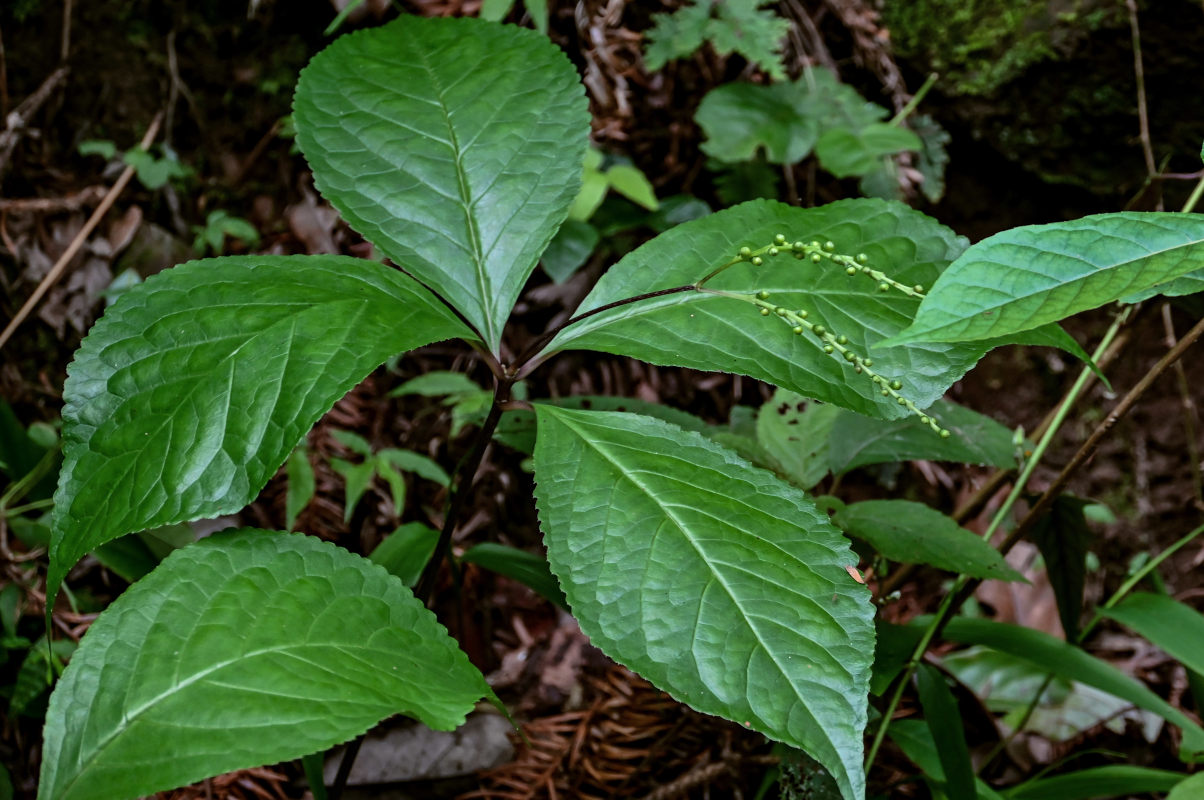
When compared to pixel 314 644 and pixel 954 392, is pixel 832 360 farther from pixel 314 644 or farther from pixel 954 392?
pixel 954 392

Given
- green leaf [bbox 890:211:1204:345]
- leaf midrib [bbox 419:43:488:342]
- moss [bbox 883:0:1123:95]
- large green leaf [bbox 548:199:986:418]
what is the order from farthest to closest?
moss [bbox 883:0:1123:95], leaf midrib [bbox 419:43:488:342], large green leaf [bbox 548:199:986:418], green leaf [bbox 890:211:1204:345]

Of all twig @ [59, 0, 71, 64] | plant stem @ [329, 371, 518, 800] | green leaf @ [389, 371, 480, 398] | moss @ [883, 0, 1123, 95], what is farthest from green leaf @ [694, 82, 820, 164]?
twig @ [59, 0, 71, 64]

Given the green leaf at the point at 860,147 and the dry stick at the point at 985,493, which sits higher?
the green leaf at the point at 860,147

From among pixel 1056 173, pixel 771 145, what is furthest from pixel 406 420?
pixel 1056 173

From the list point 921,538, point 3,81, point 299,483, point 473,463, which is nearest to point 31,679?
point 299,483

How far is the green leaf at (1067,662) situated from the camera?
4.89 ft

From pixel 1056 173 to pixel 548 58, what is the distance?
1.81 m

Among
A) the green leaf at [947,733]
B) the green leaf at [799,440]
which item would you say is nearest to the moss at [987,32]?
the green leaf at [799,440]

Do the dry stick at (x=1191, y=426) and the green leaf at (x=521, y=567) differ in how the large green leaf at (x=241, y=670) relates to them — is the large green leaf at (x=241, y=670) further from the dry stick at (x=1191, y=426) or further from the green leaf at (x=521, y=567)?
the dry stick at (x=1191, y=426)

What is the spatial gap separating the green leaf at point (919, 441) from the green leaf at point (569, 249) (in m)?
0.97

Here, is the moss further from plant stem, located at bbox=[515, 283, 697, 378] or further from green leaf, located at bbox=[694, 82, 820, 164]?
plant stem, located at bbox=[515, 283, 697, 378]

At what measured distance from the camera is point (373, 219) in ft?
3.96

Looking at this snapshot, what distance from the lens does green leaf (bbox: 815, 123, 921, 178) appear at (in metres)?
2.28

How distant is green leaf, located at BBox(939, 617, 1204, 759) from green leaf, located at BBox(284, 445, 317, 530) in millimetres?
Result: 1437
